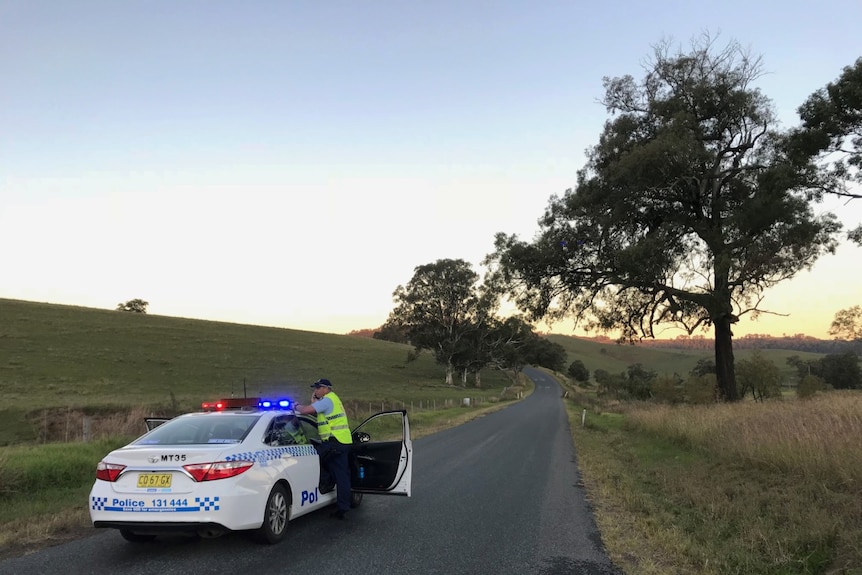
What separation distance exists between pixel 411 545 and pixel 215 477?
2352 mm

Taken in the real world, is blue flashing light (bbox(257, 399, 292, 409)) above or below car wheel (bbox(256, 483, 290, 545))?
above

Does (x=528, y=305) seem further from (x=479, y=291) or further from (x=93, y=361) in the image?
(x=479, y=291)

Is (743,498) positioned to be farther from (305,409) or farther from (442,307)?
(442,307)

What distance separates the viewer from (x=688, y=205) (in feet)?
73.6

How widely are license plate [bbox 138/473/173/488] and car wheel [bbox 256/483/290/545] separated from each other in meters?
1.05

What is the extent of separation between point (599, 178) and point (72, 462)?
20.1m

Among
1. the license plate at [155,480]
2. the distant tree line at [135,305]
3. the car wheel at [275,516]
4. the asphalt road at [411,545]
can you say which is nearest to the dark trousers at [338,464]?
the asphalt road at [411,545]

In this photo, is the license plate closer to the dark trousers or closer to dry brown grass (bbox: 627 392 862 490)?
the dark trousers

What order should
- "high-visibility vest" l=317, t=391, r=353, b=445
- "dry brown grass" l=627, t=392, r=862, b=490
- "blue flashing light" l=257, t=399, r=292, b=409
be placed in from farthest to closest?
"dry brown grass" l=627, t=392, r=862, b=490
"high-visibility vest" l=317, t=391, r=353, b=445
"blue flashing light" l=257, t=399, r=292, b=409

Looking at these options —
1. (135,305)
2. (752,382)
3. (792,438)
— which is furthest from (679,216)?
(135,305)

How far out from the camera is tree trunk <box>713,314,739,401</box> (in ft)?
73.1

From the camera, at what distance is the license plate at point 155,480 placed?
5.38 meters

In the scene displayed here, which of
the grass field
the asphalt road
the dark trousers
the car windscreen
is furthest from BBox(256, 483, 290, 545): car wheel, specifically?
the grass field

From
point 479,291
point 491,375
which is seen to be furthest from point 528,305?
point 491,375
